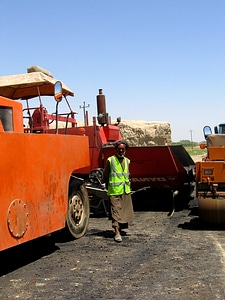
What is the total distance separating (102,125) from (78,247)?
15.8 ft

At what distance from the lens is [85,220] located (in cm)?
733

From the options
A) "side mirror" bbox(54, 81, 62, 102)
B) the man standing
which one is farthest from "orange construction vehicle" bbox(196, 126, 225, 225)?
"side mirror" bbox(54, 81, 62, 102)

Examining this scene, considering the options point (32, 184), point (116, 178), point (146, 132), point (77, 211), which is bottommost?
point (77, 211)

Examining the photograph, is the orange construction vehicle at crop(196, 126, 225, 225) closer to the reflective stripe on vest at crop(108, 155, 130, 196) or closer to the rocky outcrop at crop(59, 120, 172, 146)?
the reflective stripe on vest at crop(108, 155, 130, 196)

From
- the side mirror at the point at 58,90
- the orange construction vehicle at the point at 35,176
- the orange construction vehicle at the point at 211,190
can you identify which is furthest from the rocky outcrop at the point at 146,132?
the side mirror at the point at 58,90

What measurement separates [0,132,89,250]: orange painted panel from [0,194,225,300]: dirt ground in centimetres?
48

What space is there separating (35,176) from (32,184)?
0.12m

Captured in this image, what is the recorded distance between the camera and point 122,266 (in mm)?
5430

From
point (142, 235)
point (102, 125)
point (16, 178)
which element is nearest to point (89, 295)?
point (16, 178)

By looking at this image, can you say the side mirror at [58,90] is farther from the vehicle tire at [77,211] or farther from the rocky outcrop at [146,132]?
the rocky outcrop at [146,132]

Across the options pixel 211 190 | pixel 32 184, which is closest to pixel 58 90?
pixel 32 184

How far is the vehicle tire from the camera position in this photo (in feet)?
22.2

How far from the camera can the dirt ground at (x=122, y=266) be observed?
14.8 feet

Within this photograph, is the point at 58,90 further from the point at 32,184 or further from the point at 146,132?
the point at 146,132
